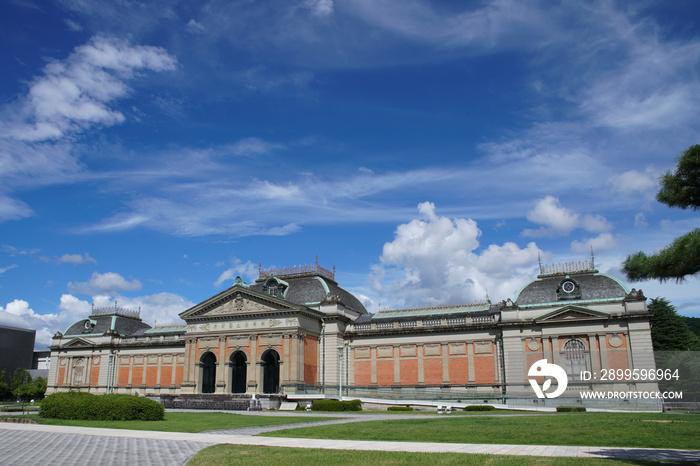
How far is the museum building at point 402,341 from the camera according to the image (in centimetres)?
5100

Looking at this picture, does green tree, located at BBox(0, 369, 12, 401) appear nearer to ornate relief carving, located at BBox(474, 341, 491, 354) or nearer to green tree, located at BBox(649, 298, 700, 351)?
ornate relief carving, located at BBox(474, 341, 491, 354)

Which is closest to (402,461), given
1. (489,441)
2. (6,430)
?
(489,441)

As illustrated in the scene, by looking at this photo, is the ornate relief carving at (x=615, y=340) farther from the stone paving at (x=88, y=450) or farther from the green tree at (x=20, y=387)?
the green tree at (x=20, y=387)

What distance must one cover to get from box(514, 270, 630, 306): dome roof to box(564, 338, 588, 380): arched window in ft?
14.1

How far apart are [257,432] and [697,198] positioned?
63.5 feet

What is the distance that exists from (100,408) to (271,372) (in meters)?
30.0

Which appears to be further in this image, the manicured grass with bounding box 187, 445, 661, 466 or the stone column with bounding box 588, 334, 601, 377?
the stone column with bounding box 588, 334, 601, 377

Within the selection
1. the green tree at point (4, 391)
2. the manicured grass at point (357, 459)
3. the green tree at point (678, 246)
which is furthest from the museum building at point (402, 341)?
the green tree at point (678, 246)

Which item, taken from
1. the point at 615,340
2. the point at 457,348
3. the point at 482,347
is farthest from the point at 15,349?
the point at 615,340

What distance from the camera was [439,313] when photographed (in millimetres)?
61281

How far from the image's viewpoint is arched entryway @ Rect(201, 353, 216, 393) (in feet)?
202

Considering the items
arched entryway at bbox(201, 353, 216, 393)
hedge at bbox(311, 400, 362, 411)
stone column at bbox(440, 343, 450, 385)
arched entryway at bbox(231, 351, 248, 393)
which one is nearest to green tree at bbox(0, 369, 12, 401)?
arched entryway at bbox(201, 353, 216, 393)

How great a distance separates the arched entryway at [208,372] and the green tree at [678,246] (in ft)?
177

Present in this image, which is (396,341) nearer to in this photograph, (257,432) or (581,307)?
(581,307)
